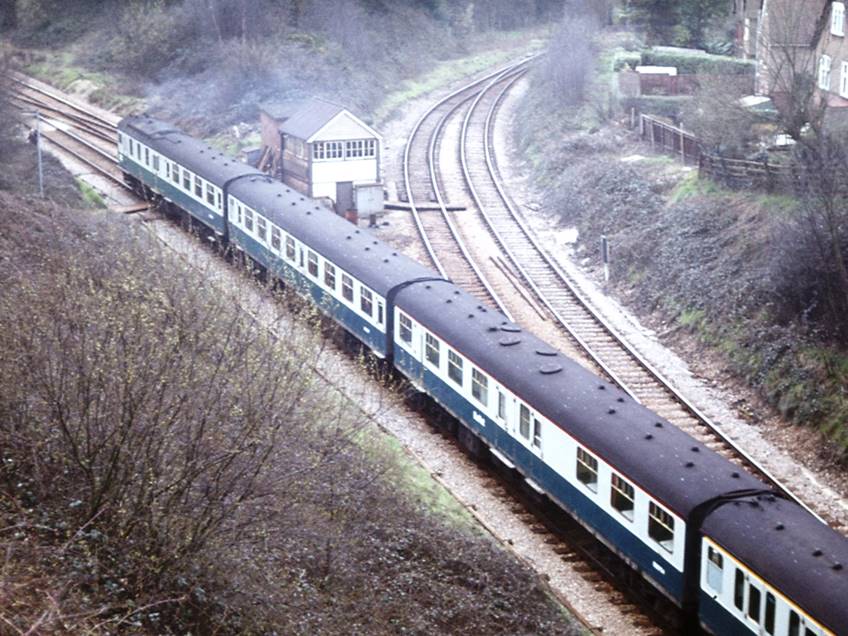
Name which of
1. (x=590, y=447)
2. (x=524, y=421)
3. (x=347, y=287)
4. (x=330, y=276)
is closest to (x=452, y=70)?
(x=330, y=276)

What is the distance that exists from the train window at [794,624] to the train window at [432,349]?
9936 millimetres

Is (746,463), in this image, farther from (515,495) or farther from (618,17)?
(618,17)

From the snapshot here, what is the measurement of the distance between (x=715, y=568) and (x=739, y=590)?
538mm

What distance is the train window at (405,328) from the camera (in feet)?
78.8

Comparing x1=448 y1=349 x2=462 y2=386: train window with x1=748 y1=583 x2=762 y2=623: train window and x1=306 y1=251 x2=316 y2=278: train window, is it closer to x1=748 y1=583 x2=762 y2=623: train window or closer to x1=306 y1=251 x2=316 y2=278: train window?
x1=306 y1=251 x2=316 y2=278: train window

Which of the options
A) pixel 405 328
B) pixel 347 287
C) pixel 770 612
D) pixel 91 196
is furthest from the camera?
pixel 91 196

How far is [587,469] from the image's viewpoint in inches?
727

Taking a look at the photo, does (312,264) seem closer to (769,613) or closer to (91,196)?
(91,196)

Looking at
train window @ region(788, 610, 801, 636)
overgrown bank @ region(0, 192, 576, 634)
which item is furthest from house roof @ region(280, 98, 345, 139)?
train window @ region(788, 610, 801, 636)

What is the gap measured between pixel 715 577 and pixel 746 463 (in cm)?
690

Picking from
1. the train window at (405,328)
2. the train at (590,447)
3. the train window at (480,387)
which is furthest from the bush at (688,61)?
the train window at (480,387)

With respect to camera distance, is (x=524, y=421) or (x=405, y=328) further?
(x=405, y=328)

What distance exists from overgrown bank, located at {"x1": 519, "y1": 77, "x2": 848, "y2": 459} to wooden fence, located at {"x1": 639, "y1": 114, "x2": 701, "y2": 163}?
550 mm

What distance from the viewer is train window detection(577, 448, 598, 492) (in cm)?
1825
